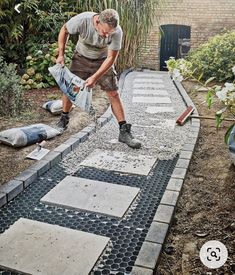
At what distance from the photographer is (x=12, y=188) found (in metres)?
2.75

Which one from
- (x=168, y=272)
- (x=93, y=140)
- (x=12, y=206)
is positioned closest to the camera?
(x=168, y=272)

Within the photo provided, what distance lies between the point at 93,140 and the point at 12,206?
163cm

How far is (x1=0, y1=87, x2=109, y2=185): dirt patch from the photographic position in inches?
127

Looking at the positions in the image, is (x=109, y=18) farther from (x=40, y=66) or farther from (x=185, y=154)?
(x=40, y=66)

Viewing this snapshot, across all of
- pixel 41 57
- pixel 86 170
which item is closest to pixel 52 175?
pixel 86 170

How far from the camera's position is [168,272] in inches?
77.4

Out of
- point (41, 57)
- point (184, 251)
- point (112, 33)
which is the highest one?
point (112, 33)

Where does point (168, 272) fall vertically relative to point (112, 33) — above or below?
below

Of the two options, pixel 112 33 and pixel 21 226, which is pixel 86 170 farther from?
pixel 112 33

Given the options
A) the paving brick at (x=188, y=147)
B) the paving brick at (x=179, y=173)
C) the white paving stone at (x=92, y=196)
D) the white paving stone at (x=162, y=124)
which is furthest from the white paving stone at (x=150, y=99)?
the white paving stone at (x=92, y=196)

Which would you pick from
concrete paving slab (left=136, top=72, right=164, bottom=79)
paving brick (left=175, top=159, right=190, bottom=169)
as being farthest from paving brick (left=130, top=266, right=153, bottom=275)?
concrete paving slab (left=136, top=72, right=164, bottom=79)

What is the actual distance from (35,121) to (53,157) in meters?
1.36

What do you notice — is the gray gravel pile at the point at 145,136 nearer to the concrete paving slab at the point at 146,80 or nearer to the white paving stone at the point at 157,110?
the white paving stone at the point at 157,110

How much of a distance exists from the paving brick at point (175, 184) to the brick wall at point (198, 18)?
29.6ft
